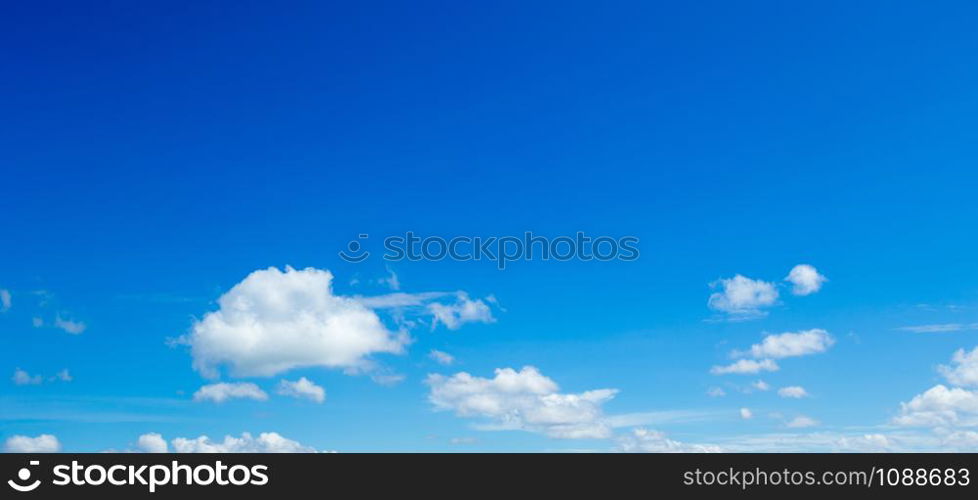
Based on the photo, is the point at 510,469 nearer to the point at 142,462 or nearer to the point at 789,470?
the point at 789,470

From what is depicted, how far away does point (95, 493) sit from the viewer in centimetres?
5600

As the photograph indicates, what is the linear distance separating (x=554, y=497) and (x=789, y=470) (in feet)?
48.9

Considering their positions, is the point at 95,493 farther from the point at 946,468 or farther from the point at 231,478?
the point at 946,468

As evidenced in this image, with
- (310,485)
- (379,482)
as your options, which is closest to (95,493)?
(310,485)

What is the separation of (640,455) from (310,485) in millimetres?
20657

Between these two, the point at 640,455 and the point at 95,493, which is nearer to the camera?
the point at 95,493

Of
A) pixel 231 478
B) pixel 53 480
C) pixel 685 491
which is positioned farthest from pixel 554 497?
pixel 53 480

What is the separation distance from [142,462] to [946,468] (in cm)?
4947

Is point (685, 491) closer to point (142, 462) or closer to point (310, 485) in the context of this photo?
point (310, 485)

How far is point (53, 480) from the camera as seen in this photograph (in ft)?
185

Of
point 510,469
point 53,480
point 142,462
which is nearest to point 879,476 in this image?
point 510,469

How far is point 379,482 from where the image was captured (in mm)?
58594

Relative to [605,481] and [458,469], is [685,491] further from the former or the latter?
[458,469]

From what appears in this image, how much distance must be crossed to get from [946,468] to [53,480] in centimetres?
5467
